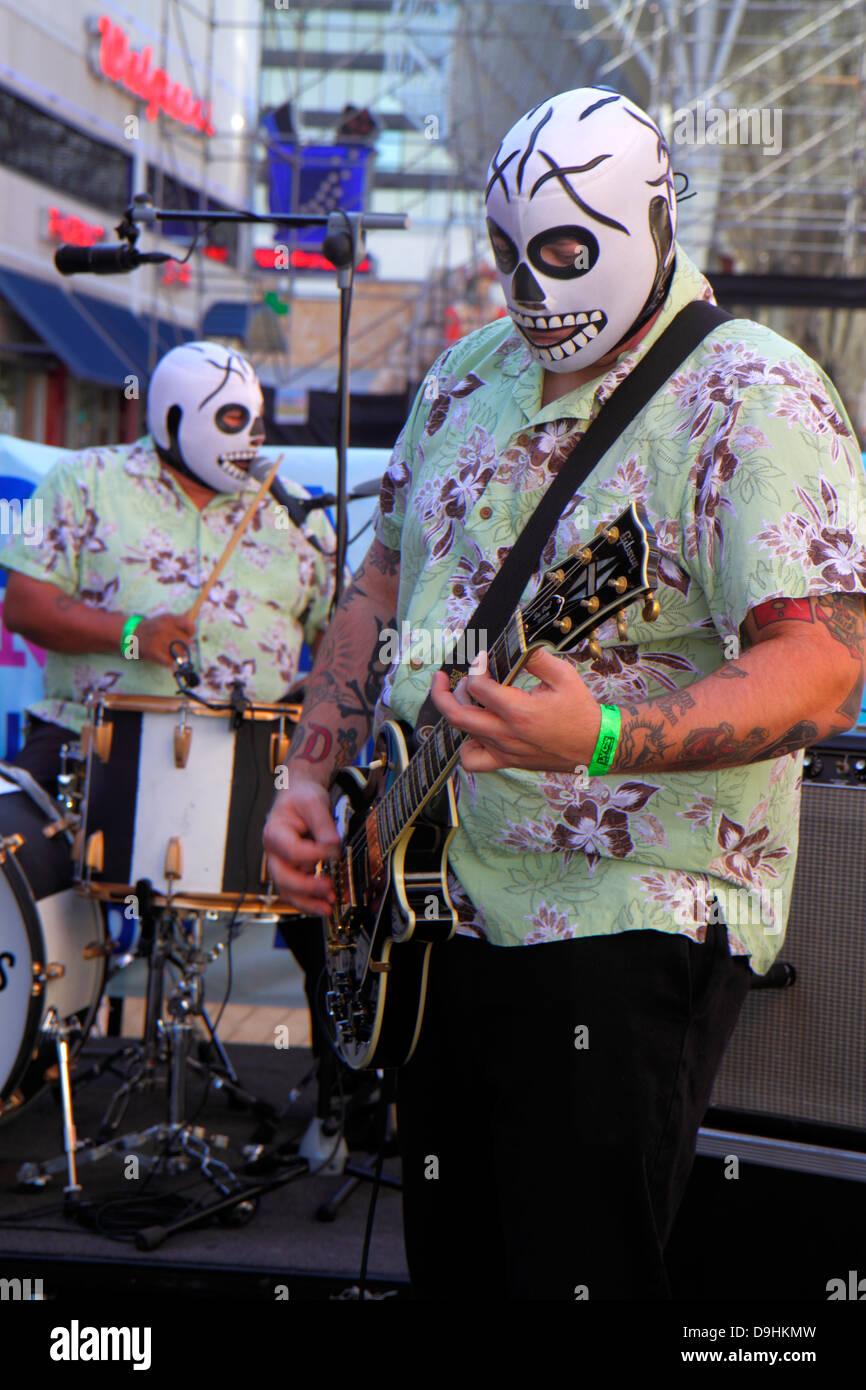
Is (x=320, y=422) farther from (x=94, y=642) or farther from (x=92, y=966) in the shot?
(x=92, y=966)

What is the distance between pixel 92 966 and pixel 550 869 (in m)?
2.22

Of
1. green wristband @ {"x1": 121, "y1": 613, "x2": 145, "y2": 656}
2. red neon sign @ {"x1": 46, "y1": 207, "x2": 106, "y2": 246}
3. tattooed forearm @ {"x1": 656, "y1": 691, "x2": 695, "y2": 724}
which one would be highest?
red neon sign @ {"x1": 46, "y1": 207, "x2": 106, "y2": 246}

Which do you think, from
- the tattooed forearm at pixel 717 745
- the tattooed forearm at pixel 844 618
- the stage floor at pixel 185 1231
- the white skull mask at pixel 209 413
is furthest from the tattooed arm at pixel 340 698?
the white skull mask at pixel 209 413

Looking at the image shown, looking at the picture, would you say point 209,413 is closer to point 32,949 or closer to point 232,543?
point 232,543

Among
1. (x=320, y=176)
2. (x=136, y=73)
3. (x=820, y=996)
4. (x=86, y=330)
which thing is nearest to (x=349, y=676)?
(x=820, y=996)

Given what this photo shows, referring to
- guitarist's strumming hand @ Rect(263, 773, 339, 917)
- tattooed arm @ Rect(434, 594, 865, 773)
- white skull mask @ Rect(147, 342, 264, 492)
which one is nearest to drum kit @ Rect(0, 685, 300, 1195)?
white skull mask @ Rect(147, 342, 264, 492)

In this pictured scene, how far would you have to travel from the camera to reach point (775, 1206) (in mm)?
2496

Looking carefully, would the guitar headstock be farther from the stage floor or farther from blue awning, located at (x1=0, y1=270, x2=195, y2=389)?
blue awning, located at (x1=0, y1=270, x2=195, y2=389)

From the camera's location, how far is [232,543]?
388 cm

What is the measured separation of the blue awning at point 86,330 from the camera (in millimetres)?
14594

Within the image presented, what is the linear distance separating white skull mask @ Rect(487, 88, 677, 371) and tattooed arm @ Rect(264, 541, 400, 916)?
54 cm

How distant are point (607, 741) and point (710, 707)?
119 mm

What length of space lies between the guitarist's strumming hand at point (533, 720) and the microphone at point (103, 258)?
2.30 metres

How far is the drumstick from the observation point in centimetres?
382
